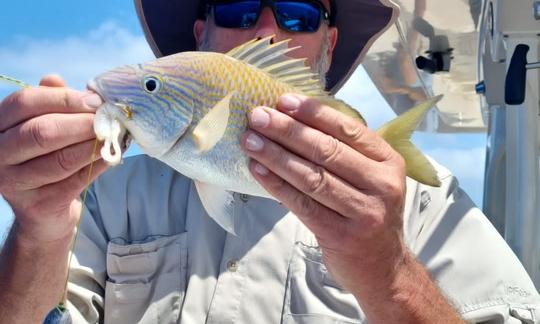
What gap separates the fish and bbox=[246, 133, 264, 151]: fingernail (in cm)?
3

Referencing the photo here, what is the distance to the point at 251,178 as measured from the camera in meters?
1.58

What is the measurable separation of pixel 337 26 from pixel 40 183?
6.74 ft

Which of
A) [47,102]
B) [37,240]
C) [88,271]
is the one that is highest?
[47,102]

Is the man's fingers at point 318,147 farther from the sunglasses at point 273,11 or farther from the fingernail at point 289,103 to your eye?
the sunglasses at point 273,11

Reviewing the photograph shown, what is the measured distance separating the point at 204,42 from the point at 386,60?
301 centimetres

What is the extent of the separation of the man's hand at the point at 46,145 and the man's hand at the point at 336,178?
1.28 ft

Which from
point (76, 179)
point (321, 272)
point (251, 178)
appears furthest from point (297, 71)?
point (321, 272)

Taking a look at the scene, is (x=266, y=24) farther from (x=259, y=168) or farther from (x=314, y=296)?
(x=259, y=168)

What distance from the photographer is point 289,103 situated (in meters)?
1.51

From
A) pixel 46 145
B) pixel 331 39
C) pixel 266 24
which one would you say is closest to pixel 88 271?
pixel 46 145

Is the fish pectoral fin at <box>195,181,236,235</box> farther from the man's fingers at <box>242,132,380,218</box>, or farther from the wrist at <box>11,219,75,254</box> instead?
the wrist at <box>11,219,75,254</box>

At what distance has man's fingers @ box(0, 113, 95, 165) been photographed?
147 centimetres

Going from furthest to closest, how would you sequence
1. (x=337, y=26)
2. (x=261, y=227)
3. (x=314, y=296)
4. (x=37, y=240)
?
(x=337, y=26) < (x=261, y=227) < (x=314, y=296) < (x=37, y=240)

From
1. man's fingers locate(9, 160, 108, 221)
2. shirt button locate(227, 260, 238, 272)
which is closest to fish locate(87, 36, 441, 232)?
man's fingers locate(9, 160, 108, 221)
